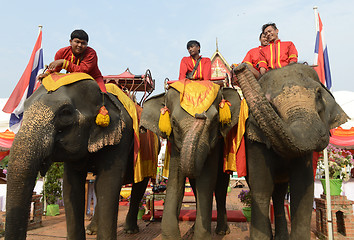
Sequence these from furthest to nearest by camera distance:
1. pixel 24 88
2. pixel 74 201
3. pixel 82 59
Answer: pixel 24 88, pixel 82 59, pixel 74 201

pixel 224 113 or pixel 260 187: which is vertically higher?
pixel 224 113

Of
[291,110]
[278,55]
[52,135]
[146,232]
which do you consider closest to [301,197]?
[291,110]

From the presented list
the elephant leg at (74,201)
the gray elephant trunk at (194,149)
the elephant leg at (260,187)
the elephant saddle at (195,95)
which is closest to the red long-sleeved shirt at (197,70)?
the elephant saddle at (195,95)

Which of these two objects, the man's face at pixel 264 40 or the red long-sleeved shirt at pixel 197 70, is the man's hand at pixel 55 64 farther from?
the man's face at pixel 264 40

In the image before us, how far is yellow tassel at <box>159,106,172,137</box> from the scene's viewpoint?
4324 mm

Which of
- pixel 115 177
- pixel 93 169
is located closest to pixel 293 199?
pixel 115 177

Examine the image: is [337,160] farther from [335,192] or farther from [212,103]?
[212,103]

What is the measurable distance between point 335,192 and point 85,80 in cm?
569

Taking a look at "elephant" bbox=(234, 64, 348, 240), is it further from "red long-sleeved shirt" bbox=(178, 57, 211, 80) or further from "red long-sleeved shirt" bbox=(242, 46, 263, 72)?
"red long-sleeved shirt" bbox=(178, 57, 211, 80)

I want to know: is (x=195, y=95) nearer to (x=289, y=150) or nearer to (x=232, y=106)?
(x=232, y=106)

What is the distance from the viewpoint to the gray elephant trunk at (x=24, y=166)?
9.28 feet

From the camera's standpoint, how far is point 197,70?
5484 mm

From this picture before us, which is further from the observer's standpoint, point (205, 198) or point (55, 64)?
point (55, 64)

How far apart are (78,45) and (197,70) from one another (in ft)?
6.93
